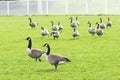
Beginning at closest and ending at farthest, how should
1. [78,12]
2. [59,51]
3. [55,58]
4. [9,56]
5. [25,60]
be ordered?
[55,58] < [25,60] < [9,56] < [59,51] < [78,12]

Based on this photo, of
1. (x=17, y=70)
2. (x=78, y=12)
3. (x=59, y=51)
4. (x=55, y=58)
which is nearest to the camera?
(x=55, y=58)

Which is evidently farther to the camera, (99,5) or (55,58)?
(99,5)

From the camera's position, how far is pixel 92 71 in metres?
16.3

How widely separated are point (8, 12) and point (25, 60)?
5912 cm

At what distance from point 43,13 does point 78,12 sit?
20.2 ft

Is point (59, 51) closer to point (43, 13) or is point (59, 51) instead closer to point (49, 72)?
point (49, 72)

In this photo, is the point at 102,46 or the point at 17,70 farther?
the point at 102,46

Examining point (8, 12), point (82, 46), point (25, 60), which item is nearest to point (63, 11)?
point (8, 12)

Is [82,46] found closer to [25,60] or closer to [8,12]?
[25,60]

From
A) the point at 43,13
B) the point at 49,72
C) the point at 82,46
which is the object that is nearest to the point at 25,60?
the point at 49,72

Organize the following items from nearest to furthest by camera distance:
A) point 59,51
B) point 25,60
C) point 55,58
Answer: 1. point 55,58
2. point 25,60
3. point 59,51

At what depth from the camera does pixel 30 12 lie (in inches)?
3078

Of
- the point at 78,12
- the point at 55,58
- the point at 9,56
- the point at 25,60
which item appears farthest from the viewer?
the point at 78,12

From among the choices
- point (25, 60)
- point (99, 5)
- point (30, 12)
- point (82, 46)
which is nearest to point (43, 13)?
point (30, 12)
